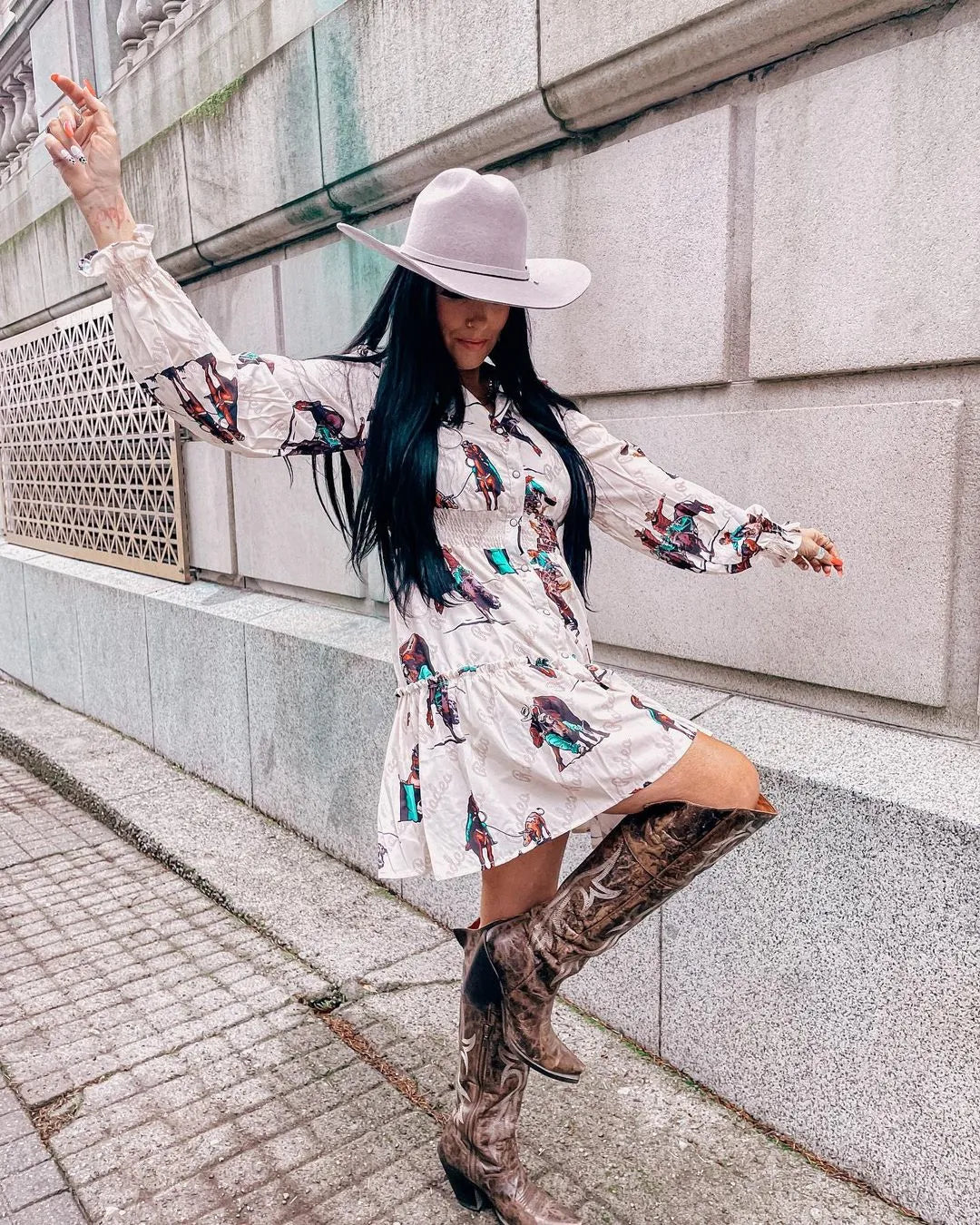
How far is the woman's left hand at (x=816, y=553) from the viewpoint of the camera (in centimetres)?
209

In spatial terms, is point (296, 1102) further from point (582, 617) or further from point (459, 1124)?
point (582, 617)

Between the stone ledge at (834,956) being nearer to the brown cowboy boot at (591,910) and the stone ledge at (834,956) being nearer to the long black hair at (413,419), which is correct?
the brown cowboy boot at (591,910)

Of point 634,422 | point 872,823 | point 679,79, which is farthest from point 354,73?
point 872,823

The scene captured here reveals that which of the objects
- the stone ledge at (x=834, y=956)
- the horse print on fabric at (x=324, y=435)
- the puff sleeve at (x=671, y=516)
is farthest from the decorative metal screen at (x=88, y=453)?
the puff sleeve at (x=671, y=516)

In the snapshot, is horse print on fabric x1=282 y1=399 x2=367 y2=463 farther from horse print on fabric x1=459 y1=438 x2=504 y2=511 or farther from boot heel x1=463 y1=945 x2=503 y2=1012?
boot heel x1=463 y1=945 x2=503 y2=1012

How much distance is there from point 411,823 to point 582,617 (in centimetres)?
56

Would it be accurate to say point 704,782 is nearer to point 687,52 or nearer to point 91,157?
point 91,157

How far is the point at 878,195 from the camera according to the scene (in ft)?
7.76

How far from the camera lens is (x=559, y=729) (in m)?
1.85

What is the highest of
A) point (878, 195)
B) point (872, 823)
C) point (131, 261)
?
point (878, 195)

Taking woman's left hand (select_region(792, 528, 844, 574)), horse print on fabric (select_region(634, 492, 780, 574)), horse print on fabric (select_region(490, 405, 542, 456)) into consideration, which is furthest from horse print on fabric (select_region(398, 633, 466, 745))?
woman's left hand (select_region(792, 528, 844, 574))

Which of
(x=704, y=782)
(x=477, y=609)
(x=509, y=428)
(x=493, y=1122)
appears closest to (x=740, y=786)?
(x=704, y=782)

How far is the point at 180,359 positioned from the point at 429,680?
76 cm

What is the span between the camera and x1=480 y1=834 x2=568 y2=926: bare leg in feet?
6.71
